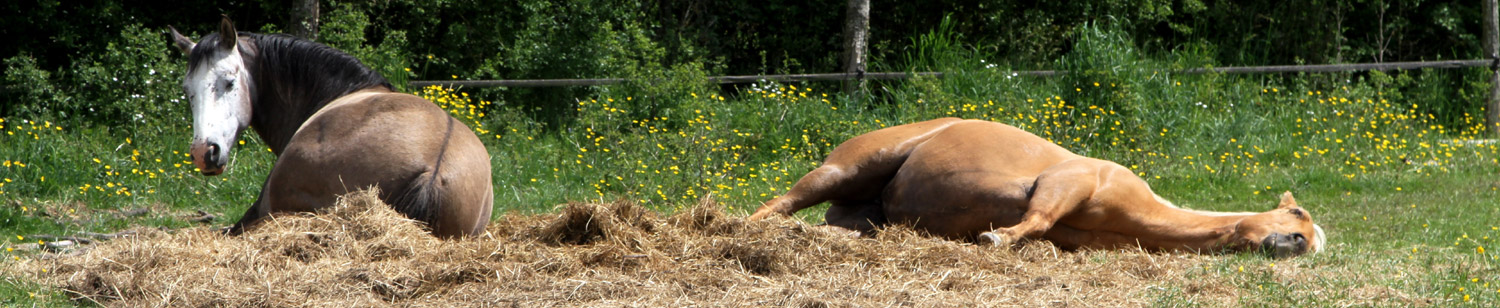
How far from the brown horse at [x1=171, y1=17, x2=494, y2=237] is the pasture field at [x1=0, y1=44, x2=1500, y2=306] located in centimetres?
36

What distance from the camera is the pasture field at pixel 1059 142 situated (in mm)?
4480

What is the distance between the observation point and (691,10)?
15.1 meters

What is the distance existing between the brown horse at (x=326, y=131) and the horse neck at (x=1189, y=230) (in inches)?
108

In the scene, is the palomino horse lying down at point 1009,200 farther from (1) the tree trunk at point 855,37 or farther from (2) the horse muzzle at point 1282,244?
(1) the tree trunk at point 855,37

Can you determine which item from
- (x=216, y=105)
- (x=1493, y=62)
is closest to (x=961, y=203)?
(x=216, y=105)

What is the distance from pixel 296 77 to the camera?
19.0 ft

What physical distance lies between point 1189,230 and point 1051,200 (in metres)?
0.60

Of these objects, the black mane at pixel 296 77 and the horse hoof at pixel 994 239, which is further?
the black mane at pixel 296 77

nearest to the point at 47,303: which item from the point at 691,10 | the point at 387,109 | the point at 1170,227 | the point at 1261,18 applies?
the point at 387,109

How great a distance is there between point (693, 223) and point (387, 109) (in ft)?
4.45

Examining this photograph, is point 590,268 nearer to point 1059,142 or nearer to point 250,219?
point 250,219

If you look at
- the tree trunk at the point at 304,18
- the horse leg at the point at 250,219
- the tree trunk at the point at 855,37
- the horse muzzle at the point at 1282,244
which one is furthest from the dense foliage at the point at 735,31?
the horse muzzle at the point at 1282,244

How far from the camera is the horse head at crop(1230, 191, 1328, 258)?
4.99 m

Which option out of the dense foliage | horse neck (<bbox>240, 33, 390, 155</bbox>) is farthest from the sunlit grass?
horse neck (<bbox>240, 33, 390, 155</bbox>)
